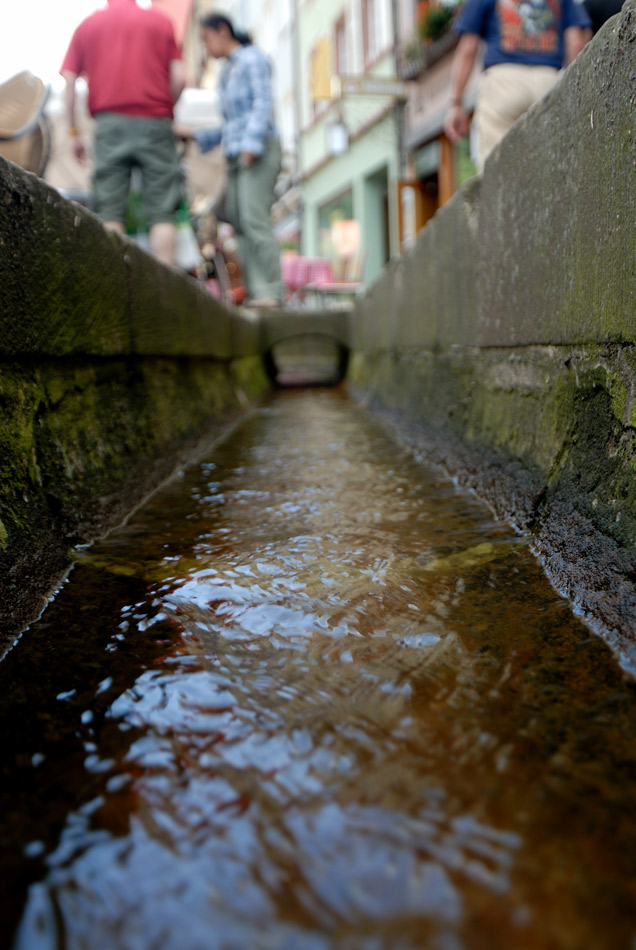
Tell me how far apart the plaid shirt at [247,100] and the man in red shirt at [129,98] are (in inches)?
50.8

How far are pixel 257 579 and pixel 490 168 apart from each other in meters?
1.60

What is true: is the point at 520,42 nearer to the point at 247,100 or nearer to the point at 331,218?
the point at 247,100

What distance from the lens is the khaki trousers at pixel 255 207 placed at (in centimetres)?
590

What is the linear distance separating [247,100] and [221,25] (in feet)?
1.53

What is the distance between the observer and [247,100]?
552cm

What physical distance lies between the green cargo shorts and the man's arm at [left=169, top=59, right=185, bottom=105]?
15 centimetres

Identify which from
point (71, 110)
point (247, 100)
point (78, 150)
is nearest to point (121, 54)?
point (71, 110)

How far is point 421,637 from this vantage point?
1.32 metres

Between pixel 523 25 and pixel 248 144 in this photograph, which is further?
pixel 248 144

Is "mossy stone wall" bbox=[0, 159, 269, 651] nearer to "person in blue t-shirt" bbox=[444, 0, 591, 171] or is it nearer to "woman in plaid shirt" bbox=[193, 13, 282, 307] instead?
"person in blue t-shirt" bbox=[444, 0, 591, 171]

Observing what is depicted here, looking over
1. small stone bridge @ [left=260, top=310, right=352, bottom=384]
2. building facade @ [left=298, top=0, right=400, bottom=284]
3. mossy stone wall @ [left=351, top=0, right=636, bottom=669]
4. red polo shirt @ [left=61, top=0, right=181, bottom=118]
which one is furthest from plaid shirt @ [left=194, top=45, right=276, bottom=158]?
building facade @ [left=298, top=0, right=400, bottom=284]

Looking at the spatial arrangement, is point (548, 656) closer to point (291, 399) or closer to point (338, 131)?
point (291, 399)

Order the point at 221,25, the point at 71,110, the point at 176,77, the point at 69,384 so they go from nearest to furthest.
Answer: the point at 69,384 < the point at 176,77 < the point at 71,110 < the point at 221,25

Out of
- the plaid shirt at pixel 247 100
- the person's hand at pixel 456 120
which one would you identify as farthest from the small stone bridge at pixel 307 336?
the person's hand at pixel 456 120
